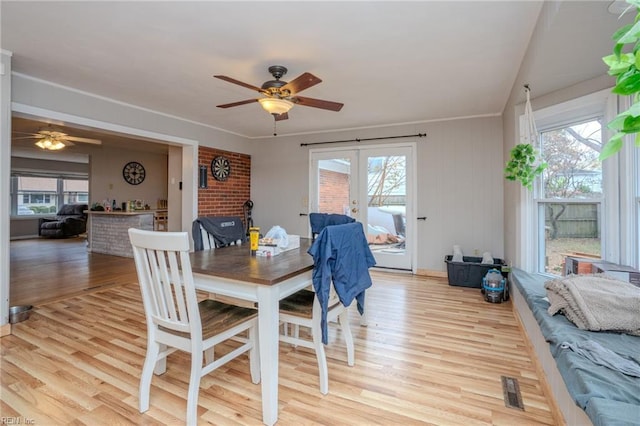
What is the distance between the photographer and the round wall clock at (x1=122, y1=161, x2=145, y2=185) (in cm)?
774

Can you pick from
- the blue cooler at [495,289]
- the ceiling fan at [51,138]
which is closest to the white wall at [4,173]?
the ceiling fan at [51,138]

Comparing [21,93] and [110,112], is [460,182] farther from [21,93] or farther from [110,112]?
[21,93]

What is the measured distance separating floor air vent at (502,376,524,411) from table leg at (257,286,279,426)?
1.29 meters

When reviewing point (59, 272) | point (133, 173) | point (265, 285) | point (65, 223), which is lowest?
point (59, 272)

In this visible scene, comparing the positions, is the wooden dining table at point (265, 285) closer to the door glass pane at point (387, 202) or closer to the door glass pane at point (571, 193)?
the door glass pane at point (571, 193)

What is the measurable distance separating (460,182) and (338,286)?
3.36 metres

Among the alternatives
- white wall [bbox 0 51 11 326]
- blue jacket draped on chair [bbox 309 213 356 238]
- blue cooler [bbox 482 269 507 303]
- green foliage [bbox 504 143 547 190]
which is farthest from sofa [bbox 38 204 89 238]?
green foliage [bbox 504 143 547 190]

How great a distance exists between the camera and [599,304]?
1682mm

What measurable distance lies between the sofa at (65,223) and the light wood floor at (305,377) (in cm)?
737

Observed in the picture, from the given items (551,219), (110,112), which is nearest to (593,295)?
(551,219)

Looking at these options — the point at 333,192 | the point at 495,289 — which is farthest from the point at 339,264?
the point at 333,192

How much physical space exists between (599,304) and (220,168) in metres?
5.01

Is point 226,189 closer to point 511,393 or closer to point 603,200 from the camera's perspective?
point 511,393

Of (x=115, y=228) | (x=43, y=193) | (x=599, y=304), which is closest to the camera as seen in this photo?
(x=599, y=304)
